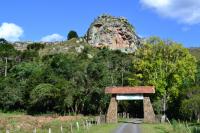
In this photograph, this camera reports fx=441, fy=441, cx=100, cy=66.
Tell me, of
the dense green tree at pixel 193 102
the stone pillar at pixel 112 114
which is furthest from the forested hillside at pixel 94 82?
the stone pillar at pixel 112 114

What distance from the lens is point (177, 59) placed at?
7469 centimetres

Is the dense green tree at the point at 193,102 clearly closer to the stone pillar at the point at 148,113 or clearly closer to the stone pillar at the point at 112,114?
the stone pillar at the point at 148,113

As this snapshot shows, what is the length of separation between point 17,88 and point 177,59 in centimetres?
2971

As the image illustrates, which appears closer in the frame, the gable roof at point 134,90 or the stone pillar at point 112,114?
the gable roof at point 134,90

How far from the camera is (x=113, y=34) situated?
153125mm

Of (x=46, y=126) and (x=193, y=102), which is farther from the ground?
(x=193, y=102)

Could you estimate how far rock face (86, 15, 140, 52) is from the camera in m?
152

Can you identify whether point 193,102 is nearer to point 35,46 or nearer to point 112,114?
point 112,114

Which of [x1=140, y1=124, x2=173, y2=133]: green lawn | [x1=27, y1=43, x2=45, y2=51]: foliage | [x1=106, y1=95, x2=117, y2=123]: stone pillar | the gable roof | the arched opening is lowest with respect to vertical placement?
[x1=140, y1=124, x2=173, y2=133]: green lawn

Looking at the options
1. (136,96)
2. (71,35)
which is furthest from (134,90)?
(71,35)

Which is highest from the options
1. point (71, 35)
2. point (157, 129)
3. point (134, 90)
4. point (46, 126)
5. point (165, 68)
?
point (71, 35)

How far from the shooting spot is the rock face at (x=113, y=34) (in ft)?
498

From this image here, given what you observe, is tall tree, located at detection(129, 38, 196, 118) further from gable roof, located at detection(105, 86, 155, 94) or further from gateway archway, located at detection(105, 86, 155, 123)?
gable roof, located at detection(105, 86, 155, 94)

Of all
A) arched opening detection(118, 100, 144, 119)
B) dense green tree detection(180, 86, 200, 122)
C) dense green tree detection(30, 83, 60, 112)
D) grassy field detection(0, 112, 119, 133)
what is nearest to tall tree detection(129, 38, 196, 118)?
arched opening detection(118, 100, 144, 119)
